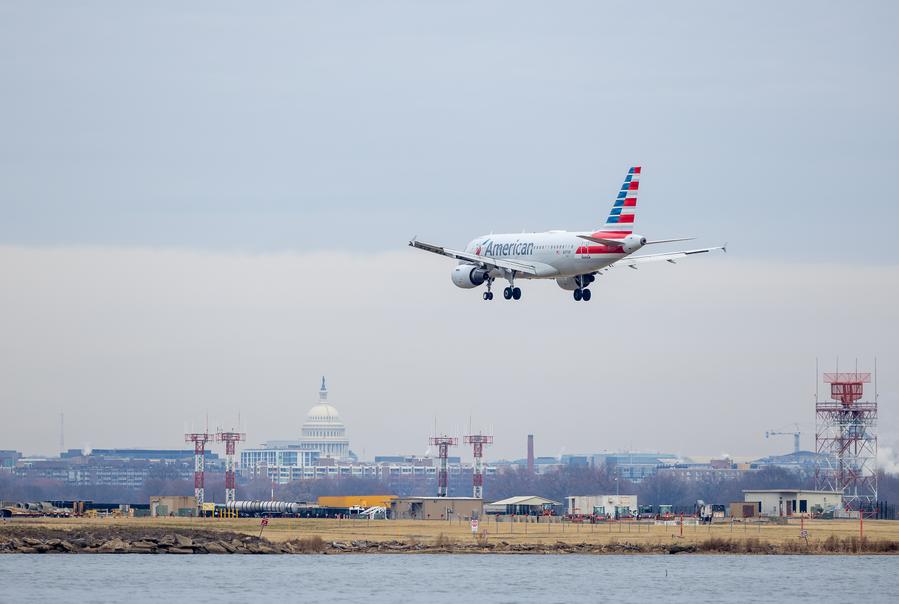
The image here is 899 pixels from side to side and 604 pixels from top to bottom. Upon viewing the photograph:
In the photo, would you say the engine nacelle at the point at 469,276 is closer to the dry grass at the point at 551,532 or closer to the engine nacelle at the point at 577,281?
the engine nacelle at the point at 577,281

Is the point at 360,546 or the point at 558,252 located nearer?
the point at 558,252

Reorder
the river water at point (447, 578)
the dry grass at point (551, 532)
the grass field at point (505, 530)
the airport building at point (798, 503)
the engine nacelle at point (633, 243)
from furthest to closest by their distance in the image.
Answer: the airport building at point (798, 503) < the grass field at point (505, 530) < the dry grass at point (551, 532) < the engine nacelle at point (633, 243) < the river water at point (447, 578)

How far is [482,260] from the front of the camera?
130m

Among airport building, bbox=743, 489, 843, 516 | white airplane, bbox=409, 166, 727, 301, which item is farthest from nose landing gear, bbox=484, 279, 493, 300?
airport building, bbox=743, 489, 843, 516

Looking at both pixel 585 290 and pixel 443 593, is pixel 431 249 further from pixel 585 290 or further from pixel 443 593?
pixel 443 593

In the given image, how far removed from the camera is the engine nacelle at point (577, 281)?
129 meters

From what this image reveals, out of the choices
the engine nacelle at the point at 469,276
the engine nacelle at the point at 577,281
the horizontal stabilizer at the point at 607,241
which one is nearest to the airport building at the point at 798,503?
the engine nacelle at the point at 577,281

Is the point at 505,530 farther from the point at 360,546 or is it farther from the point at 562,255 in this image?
the point at 562,255

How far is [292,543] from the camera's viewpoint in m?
135

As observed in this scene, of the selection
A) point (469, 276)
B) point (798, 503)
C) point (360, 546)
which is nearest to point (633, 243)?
point (469, 276)

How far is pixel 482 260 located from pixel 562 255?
750cm

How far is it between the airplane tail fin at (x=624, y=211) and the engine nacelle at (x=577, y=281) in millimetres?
5876

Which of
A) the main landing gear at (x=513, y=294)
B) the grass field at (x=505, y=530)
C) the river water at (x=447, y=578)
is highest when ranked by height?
the main landing gear at (x=513, y=294)

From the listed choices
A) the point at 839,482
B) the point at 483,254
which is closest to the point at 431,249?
the point at 483,254
